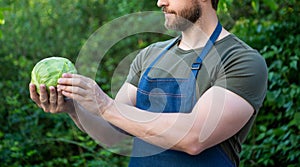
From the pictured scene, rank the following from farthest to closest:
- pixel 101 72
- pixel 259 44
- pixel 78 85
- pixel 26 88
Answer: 1. pixel 101 72
2. pixel 26 88
3. pixel 259 44
4. pixel 78 85

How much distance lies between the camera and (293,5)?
5.51 m

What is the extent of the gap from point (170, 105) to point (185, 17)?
0.49 meters

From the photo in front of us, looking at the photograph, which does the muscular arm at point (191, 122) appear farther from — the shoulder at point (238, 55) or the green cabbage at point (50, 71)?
the green cabbage at point (50, 71)

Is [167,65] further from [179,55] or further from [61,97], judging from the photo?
[61,97]

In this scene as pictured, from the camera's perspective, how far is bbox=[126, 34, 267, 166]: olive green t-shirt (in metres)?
2.60

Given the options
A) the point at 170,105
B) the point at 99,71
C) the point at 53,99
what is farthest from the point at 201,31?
the point at 99,71

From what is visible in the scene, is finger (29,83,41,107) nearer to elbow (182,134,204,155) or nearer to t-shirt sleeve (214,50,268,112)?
elbow (182,134,204,155)

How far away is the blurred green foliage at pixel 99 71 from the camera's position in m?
5.08

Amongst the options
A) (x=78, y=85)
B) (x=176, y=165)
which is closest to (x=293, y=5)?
(x=176, y=165)

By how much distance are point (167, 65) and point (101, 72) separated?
494cm

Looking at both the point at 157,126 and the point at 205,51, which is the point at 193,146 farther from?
the point at 205,51

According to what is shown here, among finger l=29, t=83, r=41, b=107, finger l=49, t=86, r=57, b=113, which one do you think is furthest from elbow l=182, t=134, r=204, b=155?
finger l=29, t=83, r=41, b=107

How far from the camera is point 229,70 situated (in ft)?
8.63

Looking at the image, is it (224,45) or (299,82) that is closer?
(224,45)
